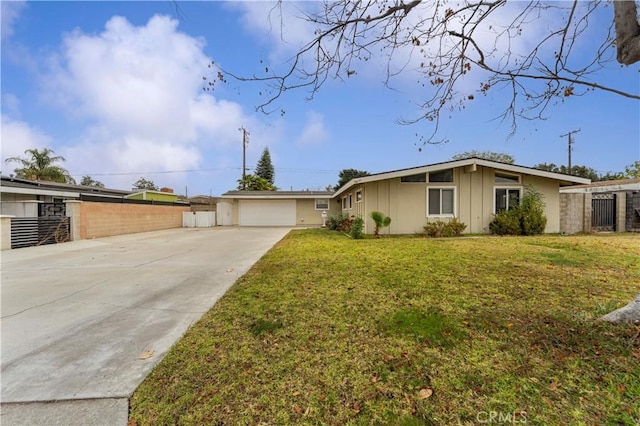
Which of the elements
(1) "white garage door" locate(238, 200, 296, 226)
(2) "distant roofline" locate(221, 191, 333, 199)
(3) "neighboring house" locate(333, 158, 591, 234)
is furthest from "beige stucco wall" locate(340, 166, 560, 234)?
(1) "white garage door" locate(238, 200, 296, 226)

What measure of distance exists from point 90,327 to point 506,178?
14.9 meters

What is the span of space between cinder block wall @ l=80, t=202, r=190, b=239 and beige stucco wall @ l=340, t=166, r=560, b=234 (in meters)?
12.2

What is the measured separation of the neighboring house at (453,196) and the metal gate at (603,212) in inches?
95.7

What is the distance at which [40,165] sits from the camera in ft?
77.6

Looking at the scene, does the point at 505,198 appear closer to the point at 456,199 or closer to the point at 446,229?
the point at 456,199

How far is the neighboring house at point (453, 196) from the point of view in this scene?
1275cm

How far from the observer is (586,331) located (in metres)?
2.78

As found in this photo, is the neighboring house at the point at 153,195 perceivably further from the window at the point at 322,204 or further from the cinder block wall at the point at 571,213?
the cinder block wall at the point at 571,213

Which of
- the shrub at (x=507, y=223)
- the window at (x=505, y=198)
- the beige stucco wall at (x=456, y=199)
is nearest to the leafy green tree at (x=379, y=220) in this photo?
the beige stucco wall at (x=456, y=199)

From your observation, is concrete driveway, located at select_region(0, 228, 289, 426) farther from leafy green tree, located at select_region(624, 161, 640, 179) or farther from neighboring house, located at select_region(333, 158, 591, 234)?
leafy green tree, located at select_region(624, 161, 640, 179)

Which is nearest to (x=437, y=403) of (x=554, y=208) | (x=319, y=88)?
(x=319, y=88)

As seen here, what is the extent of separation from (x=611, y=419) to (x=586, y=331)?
4.39 feet

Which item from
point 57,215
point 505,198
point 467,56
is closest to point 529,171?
point 505,198

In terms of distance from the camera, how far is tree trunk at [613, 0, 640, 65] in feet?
8.55
